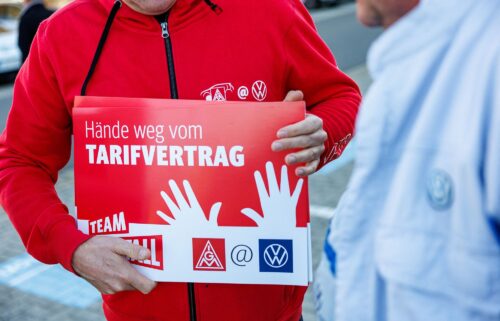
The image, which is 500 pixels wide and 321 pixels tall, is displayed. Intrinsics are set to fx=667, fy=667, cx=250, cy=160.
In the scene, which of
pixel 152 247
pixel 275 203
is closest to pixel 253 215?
pixel 275 203

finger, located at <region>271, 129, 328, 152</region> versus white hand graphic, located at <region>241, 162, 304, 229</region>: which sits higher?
finger, located at <region>271, 129, 328, 152</region>

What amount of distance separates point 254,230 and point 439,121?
88 cm

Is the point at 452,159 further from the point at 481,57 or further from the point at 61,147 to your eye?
the point at 61,147

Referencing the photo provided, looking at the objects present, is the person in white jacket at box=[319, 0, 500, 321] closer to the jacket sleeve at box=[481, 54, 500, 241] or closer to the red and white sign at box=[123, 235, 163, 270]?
the jacket sleeve at box=[481, 54, 500, 241]

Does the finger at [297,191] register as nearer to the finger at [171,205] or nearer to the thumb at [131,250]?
the finger at [171,205]

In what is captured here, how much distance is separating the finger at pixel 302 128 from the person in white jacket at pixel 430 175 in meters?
0.63

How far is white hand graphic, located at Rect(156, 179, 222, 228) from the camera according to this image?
1.83 m

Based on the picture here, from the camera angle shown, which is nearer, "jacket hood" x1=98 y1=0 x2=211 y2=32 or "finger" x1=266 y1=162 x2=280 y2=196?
"finger" x1=266 y1=162 x2=280 y2=196

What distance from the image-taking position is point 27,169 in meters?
1.98

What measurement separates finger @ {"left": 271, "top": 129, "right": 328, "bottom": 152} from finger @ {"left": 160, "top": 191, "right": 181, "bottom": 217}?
0.32 metres

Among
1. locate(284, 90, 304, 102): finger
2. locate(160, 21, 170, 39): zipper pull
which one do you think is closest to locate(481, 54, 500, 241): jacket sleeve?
locate(284, 90, 304, 102): finger

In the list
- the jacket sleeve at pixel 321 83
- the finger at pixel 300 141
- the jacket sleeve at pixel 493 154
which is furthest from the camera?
the jacket sleeve at pixel 321 83

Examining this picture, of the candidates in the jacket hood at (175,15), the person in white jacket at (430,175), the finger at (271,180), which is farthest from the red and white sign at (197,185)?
the person in white jacket at (430,175)

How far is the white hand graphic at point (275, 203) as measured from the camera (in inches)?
71.2
